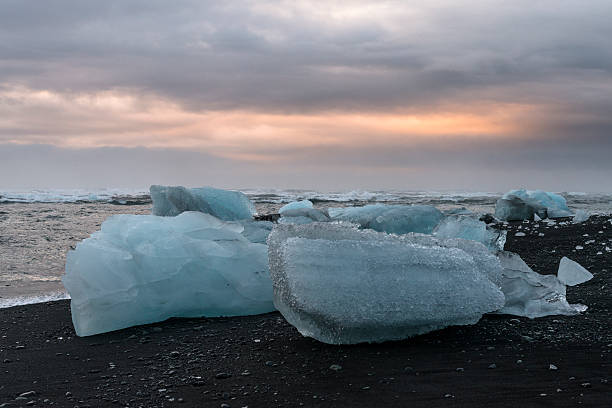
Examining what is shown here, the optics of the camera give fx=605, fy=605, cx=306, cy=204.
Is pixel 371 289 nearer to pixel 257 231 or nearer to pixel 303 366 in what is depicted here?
pixel 303 366

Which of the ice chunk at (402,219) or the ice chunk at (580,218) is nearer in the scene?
the ice chunk at (402,219)

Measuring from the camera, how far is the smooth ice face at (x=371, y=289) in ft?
11.8

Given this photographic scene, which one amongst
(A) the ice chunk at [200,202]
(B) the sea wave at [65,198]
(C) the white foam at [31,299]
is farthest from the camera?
(B) the sea wave at [65,198]

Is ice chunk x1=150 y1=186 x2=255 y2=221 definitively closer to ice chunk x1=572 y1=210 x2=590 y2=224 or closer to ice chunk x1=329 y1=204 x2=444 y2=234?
ice chunk x1=329 y1=204 x2=444 y2=234

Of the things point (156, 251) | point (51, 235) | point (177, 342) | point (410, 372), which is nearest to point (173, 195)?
point (51, 235)

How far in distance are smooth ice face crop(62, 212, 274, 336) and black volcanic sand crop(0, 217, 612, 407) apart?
0.62ft

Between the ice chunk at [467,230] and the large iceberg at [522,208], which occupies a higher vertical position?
the ice chunk at [467,230]

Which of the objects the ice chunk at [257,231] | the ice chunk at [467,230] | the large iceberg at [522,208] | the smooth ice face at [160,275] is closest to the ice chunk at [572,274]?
the ice chunk at [467,230]

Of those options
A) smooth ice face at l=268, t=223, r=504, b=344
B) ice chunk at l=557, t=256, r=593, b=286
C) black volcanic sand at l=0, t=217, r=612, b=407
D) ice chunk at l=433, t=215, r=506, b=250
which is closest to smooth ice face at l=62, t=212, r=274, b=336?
black volcanic sand at l=0, t=217, r=612, b=407

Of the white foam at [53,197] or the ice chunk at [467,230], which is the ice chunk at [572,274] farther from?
the white foam at [53,197]

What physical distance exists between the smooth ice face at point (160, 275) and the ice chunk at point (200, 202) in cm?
463

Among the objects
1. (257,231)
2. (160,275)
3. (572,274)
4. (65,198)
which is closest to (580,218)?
(572,274)

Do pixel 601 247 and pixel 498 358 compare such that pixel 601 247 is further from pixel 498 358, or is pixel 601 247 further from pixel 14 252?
pixel 14 252

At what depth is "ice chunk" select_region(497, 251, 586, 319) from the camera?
13.9 feet
